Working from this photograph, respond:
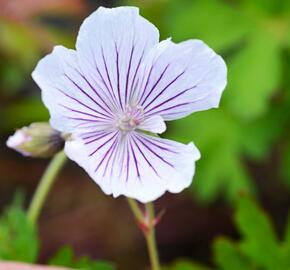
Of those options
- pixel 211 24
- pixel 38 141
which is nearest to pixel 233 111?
pixel 211 24

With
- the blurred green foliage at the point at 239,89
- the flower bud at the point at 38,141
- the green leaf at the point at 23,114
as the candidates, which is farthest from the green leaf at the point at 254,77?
the flower bud at the point at 38,141

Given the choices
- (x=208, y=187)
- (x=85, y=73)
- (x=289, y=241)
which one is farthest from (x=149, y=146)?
(x=208, y=187)

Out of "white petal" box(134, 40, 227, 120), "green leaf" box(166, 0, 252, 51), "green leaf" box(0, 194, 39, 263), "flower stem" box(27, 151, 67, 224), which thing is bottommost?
"green leaf" box(0, 194, 39, 263)

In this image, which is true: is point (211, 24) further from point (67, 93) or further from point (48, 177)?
point (67, 93)

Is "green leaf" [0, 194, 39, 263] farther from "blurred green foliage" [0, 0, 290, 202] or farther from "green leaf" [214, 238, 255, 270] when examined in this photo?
"blurred green foliage" [0, 0, 290, 202]

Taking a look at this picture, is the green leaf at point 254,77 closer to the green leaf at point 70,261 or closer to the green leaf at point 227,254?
the green leaf at point 227,254

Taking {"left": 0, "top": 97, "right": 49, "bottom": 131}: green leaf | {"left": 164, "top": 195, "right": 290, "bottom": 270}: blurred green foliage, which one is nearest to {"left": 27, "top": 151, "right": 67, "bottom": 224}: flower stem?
{"left": 164, "top": 195, "right": 290, "bottom": 270}: blurred green foliage

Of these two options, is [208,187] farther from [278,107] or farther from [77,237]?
[77,237]
